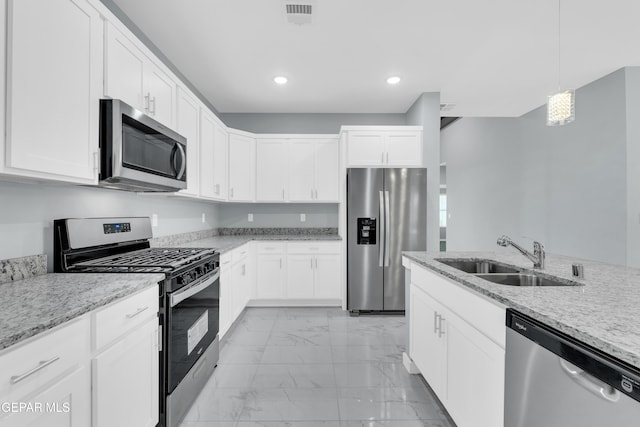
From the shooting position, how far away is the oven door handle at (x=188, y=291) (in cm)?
172

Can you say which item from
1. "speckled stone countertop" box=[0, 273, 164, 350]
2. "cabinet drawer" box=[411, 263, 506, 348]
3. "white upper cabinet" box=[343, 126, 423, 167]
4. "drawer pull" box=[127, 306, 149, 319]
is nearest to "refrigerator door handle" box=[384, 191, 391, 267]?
"white upper cabinet" box=[343, 126, 423, 167]

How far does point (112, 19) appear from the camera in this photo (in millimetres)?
1660

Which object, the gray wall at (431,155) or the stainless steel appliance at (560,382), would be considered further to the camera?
the gray wall at (431,155)

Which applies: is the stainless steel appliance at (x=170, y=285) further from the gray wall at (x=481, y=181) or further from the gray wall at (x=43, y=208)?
the gray wall at (x=481, y=181)

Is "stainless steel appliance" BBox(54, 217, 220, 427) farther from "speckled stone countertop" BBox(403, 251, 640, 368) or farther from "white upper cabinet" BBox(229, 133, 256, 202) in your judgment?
"white upper cabinet" BBox(229, 133, 256, 202)

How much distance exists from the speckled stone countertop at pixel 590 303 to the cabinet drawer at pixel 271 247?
2.56 metres

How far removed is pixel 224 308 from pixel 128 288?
164 cm

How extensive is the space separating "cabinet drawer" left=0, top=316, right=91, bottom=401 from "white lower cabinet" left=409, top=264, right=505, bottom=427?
1.58 m

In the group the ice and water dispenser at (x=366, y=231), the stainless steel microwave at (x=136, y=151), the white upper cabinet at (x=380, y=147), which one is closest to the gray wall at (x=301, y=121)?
the white upper cabinet at (x=380, y=147)

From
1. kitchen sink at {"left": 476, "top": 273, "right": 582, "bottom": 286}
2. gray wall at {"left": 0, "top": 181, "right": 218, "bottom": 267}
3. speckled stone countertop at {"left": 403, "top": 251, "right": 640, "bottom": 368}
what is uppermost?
gray wall at {"left": 0, "top": 181, "right": 218, "bottom": 267}

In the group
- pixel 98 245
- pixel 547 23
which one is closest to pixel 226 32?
pixel 98 245

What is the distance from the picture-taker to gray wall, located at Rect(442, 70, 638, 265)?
3.48m

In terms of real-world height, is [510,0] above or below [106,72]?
above

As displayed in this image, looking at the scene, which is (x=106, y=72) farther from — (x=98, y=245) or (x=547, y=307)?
(x=547, y=307)
